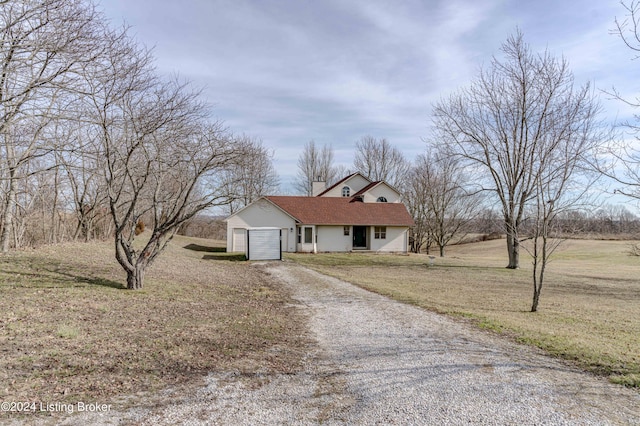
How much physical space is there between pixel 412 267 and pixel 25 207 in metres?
18.9

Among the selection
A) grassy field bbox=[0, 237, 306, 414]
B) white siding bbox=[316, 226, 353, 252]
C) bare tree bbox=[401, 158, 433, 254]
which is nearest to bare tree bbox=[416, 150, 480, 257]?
bare tree bbox=[401, 158, 433, 254]

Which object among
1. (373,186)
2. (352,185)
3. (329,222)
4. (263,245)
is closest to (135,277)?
(263,245)

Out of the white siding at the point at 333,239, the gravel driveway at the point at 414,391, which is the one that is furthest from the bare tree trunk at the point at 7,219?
the white siding at the point at 333,239

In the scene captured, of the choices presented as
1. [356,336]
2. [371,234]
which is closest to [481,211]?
[371,234]

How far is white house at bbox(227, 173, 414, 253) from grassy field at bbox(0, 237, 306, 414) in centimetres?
1704

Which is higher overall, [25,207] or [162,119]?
[162,119]

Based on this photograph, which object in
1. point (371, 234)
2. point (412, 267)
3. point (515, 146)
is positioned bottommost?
point (412, 267)

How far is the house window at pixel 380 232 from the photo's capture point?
31875 millimetres

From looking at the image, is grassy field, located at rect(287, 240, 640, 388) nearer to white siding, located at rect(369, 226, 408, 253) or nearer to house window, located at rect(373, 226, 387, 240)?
white siding, located at rect(369, 226, 408, 253)

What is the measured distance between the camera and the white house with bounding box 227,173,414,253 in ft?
95.2

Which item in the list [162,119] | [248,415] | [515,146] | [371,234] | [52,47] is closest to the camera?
[248,415]

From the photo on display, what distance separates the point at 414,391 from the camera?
182 inches

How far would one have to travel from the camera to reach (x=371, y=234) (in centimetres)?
3180

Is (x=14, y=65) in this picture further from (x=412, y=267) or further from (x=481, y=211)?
(x=481, y=211)
